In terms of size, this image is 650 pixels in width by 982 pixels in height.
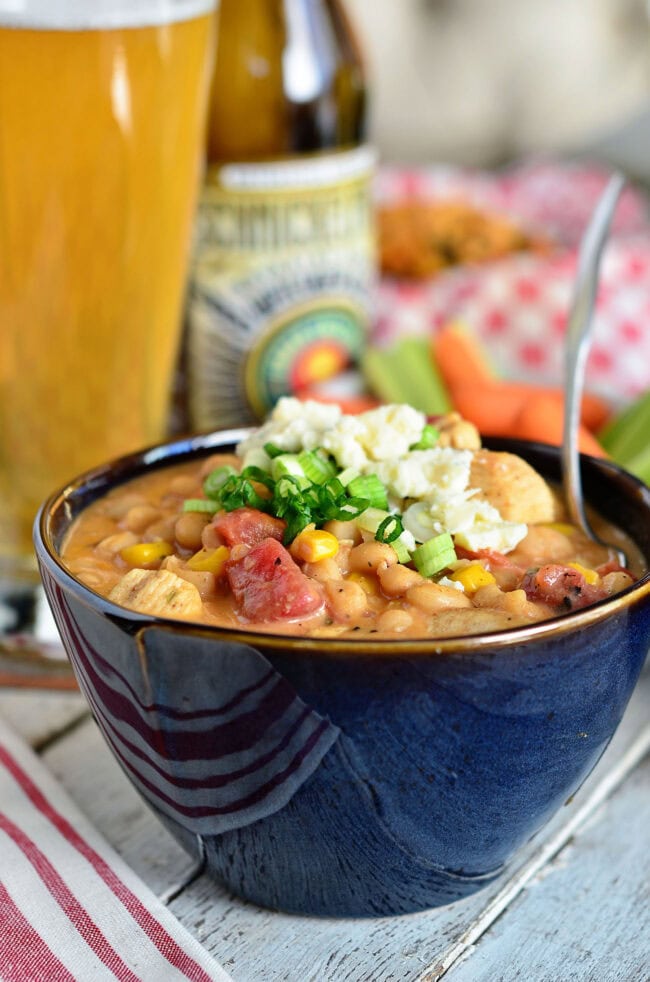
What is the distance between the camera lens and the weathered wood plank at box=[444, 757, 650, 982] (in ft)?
4.67

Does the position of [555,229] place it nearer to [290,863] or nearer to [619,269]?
[619,269]

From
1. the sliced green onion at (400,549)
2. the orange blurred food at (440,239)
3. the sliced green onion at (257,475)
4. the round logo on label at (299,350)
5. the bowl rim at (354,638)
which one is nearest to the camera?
the bowl rim at (354,638)

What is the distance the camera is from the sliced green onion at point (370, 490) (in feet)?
4.83

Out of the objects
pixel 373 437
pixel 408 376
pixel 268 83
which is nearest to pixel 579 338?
pixel 373 437

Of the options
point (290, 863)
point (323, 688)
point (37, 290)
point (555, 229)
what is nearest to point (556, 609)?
point (323, 688)

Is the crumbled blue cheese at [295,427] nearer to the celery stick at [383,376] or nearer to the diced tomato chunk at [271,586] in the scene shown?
the diced tomato chunk at [271,586]

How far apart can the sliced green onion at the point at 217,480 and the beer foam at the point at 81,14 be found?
1.00 m

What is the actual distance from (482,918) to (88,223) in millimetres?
1500

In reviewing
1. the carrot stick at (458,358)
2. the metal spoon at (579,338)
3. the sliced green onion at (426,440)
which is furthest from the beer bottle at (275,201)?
the sliced green onion at (426,440)

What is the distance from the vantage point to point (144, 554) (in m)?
1.49

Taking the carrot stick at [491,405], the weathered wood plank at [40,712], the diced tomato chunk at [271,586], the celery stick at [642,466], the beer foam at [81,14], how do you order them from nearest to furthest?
the diced tomato chunk at [271,586] → the weathered wood plank at [40,712] → the beer foam at [81,14] → the celery stick at [642,466] → the carrot stick at [491,405]

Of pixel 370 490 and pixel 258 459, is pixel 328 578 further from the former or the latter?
pixel 258 459

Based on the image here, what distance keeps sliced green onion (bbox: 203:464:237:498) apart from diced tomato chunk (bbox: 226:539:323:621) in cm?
19

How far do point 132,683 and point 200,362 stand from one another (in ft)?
5.97
